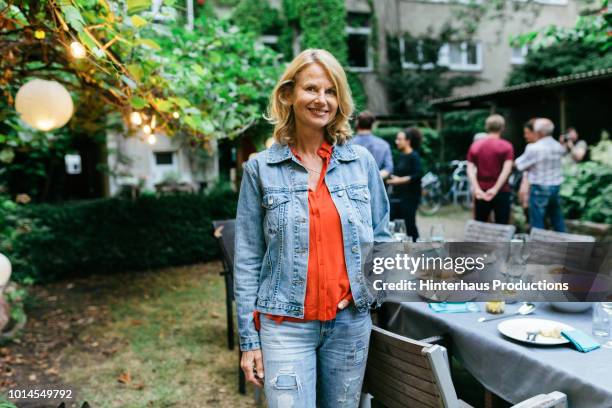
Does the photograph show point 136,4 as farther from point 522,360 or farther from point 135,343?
point 135,343

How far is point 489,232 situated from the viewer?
4.00 m

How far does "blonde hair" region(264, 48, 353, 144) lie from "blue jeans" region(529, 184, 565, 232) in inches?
194

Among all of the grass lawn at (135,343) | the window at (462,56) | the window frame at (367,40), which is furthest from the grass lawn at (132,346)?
the window at (462,56)

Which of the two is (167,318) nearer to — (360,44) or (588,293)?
(588,293)

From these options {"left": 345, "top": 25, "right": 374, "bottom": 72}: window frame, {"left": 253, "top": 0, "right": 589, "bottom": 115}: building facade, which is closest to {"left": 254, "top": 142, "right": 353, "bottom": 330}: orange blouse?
{"left": 253, "top": 0, "right": 589, "bottom": 115}: building facade

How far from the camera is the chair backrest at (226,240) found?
3.66 metres

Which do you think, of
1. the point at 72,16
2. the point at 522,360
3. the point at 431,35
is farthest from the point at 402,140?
the point at 431,35

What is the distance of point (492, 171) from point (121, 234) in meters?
4.93

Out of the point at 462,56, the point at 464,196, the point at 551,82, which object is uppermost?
the point at 462,56

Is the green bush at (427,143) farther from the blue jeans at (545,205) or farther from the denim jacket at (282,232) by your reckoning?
the denim jacket at (282,232)

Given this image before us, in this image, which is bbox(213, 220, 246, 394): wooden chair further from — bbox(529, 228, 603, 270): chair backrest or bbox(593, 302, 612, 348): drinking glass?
bbox(593, 302, 612, 348): drinking glass

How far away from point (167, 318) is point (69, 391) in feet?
5.68

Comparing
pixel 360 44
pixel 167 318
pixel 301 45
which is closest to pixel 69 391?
pixel 167 318

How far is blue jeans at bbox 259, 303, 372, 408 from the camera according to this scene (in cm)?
162
